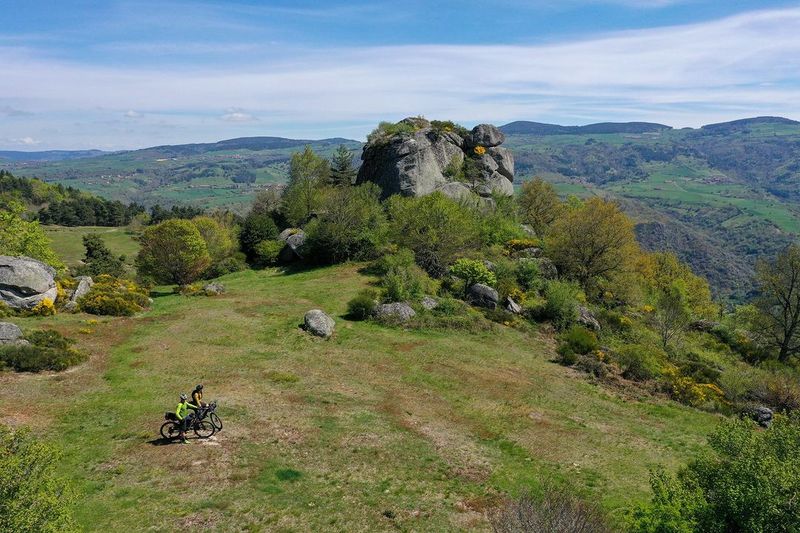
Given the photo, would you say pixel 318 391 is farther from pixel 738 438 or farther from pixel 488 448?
pixel 738 438

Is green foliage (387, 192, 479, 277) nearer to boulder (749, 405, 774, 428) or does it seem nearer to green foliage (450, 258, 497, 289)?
green foliage (450, 258, 497, 289)

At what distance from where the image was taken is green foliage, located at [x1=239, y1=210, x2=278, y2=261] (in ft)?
252

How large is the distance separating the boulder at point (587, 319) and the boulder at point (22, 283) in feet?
170

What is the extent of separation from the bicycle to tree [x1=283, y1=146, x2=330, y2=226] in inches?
2283

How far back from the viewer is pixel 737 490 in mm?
11594

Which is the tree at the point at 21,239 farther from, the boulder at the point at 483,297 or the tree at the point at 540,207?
the tree at the point at 540,207

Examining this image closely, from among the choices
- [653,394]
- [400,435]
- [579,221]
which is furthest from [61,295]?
[579,221]

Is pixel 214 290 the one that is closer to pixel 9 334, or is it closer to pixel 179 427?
pixel 9 334

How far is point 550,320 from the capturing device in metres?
51.2

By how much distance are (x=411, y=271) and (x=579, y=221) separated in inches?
983

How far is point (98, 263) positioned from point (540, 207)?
81.5m

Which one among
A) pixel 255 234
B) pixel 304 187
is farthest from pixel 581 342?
pixel 304 187

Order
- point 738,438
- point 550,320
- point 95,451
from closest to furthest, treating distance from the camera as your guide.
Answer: point 738,438, point 95,451, point 550,320

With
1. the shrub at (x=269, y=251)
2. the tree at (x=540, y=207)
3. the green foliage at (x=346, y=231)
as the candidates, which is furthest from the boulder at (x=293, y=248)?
the tree at (x=540, y=207)
